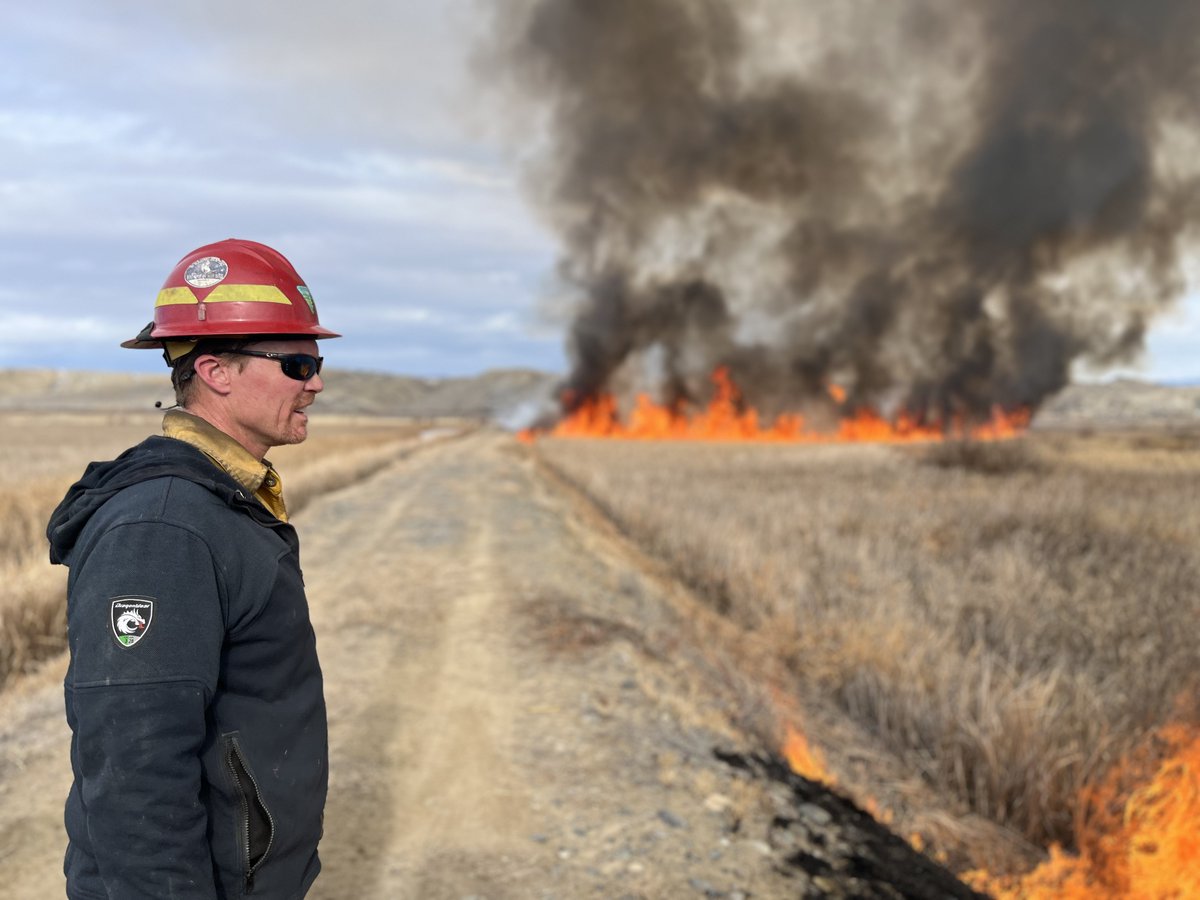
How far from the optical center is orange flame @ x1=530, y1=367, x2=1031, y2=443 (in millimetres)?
61344

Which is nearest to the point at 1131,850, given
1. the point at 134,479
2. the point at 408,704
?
the point at 408,704

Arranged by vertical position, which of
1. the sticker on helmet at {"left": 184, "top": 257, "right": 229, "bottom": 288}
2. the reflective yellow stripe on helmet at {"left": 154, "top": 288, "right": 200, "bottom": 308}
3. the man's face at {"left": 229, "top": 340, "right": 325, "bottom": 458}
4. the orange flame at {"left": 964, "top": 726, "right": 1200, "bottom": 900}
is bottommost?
the orange flame at {"left": 964, "top": 726, "right": 1200, "bottom": 900}

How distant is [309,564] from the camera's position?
11961 millimetres

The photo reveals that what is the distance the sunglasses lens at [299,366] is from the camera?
2314mm

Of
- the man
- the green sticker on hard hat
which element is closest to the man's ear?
the man

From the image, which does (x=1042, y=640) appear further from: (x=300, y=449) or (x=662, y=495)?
(x=300, y=449)

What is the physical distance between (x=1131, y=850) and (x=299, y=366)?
207 inches

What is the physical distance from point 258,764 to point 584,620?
6898mm

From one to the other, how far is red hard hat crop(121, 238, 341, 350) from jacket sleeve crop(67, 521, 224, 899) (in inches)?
24.1

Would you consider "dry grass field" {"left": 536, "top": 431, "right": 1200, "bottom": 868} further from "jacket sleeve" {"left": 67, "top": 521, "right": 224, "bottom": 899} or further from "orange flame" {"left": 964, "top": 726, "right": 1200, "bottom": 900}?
"jacket sleeve" {"left": 67, "top": 521, "right": 224, "bottom": 899}

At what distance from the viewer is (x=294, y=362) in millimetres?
2332

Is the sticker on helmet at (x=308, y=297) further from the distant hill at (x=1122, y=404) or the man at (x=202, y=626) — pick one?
the distant hill at (x=1122, y=404)

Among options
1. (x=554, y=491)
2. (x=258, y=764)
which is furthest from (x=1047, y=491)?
(x=258, y=764)

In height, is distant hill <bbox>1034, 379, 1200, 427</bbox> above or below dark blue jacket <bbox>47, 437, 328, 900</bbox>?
above
